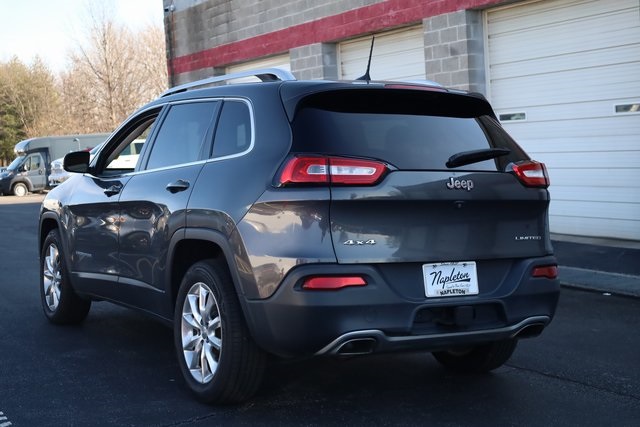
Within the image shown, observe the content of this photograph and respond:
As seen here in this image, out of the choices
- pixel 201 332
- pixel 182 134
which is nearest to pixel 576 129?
pixel 182 134

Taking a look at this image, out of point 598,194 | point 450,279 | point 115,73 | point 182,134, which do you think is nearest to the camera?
point 450,279

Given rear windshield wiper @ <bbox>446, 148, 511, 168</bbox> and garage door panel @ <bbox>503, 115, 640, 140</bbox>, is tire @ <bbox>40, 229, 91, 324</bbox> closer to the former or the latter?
rear windshield wiper @ <bbox>446, 148, 511, 168</bbox>

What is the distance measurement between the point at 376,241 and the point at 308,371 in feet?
5.24

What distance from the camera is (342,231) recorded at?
4363 millimetres

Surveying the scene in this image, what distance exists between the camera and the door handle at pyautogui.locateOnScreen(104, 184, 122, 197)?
6.11 metres

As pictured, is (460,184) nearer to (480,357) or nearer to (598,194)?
(480,357)

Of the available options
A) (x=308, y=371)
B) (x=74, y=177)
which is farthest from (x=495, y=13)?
(x=308, y=371)

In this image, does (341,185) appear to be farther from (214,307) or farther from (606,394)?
(606,394)

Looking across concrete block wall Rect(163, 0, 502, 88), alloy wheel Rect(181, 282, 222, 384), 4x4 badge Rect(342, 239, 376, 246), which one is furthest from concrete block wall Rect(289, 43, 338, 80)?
4x4 badge Rect(342, 239, 376, 246)

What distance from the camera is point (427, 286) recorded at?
4480 millimetres

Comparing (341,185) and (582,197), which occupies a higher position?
(341,185)

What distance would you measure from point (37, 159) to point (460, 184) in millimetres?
35250

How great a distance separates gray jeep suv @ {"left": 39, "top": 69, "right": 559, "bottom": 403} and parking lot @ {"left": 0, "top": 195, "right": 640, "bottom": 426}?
0.27 m

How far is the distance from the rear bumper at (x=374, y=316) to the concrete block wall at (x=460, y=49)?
8698mm
